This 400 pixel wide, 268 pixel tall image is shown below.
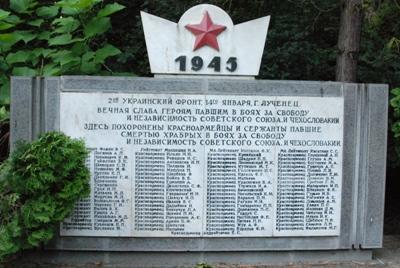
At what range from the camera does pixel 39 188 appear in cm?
545

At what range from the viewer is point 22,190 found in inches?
219

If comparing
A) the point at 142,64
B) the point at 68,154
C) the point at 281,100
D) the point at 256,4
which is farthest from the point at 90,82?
the point at 256,4

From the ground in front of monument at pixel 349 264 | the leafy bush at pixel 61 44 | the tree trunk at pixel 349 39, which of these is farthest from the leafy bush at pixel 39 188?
the tree trunk at pixel 349 39

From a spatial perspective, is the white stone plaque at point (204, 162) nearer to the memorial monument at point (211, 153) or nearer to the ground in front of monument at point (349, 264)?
the memorial monument at point (211, 153)

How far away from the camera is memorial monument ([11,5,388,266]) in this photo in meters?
6.10

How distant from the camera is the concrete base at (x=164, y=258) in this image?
20.3ft

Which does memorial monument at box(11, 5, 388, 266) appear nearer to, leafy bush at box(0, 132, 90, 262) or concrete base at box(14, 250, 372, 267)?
concrete base at box(14, 250, 372, 267)

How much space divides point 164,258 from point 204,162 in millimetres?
1071

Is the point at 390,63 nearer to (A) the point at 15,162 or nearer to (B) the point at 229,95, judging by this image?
(B) the point at 229,95

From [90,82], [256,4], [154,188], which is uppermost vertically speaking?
[256,4]

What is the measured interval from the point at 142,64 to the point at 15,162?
4605mm

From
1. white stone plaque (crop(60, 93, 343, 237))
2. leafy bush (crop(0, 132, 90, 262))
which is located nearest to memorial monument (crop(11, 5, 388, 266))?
white stone plaque (crop(60, 93, 343, 237))

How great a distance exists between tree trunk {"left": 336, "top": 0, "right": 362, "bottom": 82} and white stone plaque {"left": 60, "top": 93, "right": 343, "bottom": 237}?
77.5 inches

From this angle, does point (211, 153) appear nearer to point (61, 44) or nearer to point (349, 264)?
point (349, 264)
